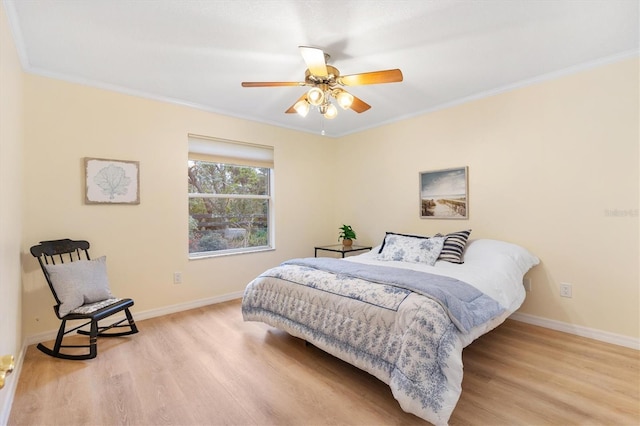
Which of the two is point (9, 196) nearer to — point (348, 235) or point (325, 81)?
point (325, 81)

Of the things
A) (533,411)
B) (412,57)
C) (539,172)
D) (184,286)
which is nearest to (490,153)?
(539,172)

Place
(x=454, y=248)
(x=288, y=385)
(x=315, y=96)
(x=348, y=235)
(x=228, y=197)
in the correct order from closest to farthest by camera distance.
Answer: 1. (x=288, y=385)
2. (x=315, y=96)
3. (x=454, y=248)
4. (x=228, y=197)
5. (x=348, y=235)

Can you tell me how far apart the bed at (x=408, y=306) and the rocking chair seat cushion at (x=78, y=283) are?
1.27m

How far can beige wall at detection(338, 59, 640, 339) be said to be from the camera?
260 cm

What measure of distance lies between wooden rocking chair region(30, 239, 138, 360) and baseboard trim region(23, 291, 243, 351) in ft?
0.61

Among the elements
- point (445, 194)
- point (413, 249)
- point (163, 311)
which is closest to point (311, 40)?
point (413, 249)

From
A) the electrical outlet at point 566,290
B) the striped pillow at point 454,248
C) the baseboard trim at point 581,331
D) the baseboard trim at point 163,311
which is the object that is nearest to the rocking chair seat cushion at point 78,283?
the baseboard trim at point 163,311

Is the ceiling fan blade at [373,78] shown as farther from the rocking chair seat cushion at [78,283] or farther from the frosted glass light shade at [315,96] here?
the rocking chair seat cushion at [78,283]

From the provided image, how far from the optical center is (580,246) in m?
2.81

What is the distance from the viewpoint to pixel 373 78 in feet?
7.29

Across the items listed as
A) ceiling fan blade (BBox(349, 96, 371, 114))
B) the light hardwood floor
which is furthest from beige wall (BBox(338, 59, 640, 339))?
ceiling fan blade (BBox(349, 96, 371, 114))

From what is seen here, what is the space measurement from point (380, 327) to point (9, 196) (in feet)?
8.11

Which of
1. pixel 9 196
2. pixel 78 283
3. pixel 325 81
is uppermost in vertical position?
pixel 325 81

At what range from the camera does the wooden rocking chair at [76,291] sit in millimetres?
2461
